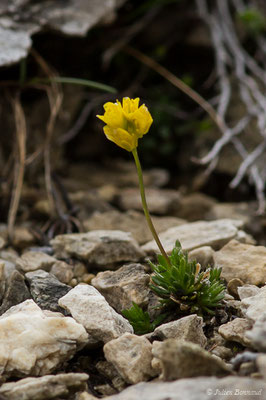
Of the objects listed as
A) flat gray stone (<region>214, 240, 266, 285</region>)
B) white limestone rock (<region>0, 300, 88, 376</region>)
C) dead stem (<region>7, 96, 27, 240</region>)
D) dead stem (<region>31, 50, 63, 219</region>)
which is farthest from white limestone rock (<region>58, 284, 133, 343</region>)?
dead stem (<region>31, 50, 63, 219</region>)

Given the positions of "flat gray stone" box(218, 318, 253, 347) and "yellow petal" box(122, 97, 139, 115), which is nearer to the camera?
"flat gray stone" box(218, 318, 253, 347)

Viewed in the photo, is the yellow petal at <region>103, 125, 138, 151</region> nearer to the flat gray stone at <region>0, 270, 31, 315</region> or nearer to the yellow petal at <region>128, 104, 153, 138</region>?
the yellow petal at <region>128, 104, 153, 138</region>

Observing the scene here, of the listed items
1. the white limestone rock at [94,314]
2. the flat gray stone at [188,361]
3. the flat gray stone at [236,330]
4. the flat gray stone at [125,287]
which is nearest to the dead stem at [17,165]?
the flat gray stone at [125,287]

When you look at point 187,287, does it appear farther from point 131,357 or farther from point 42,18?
point 42,18

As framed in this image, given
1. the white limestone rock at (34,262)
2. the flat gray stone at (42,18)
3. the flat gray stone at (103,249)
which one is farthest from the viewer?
the flat gray stone at (42,18)

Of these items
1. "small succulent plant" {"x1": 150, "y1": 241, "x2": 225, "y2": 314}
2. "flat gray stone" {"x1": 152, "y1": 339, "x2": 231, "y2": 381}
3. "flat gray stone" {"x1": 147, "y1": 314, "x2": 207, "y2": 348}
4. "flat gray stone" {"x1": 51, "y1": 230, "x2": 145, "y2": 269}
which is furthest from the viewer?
"flat gray stone" {"x1": 51, "y1": 230, "x2": 145, "y2": 269}

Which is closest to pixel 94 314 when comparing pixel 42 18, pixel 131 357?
pixel 131 357

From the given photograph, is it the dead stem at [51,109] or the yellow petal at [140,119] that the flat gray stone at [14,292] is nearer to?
the yellow petal at [140,119]

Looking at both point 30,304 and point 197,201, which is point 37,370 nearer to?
point 30,304
